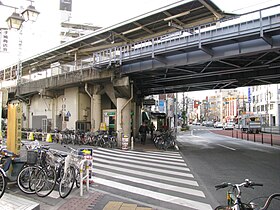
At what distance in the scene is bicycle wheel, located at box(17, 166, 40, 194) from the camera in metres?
6.23

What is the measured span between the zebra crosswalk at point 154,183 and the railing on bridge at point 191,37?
20.9 ft

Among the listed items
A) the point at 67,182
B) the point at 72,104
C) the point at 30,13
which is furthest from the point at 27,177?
the point at 72,104

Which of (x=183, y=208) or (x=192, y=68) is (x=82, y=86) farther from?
(x=183, y=208)

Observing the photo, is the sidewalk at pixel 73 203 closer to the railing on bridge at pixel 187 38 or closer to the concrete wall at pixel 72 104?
the railing on bridge at pixel 187 38

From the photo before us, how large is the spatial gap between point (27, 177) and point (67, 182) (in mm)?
1042

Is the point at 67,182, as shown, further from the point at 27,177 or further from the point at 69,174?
the point at 27,177

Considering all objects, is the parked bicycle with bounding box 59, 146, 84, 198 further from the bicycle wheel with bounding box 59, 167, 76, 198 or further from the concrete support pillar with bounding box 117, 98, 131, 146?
the concrete support pillar with bounding box 117, 98, 131, 146

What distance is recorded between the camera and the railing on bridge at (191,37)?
11.0 metres

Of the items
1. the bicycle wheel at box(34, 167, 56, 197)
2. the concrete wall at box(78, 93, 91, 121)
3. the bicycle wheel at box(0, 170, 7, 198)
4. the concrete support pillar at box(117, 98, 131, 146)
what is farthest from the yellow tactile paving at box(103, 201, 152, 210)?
the concrete wall at box(78, 93, 91, 121)

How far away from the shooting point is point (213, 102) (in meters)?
139

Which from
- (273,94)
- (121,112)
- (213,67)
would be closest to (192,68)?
(213,67)

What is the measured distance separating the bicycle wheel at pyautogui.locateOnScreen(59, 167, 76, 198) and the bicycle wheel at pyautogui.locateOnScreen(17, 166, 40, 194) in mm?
726

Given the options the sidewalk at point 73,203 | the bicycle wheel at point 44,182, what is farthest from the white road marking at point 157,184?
the bicycle wheel at point 44,182

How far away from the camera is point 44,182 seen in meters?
6.31
